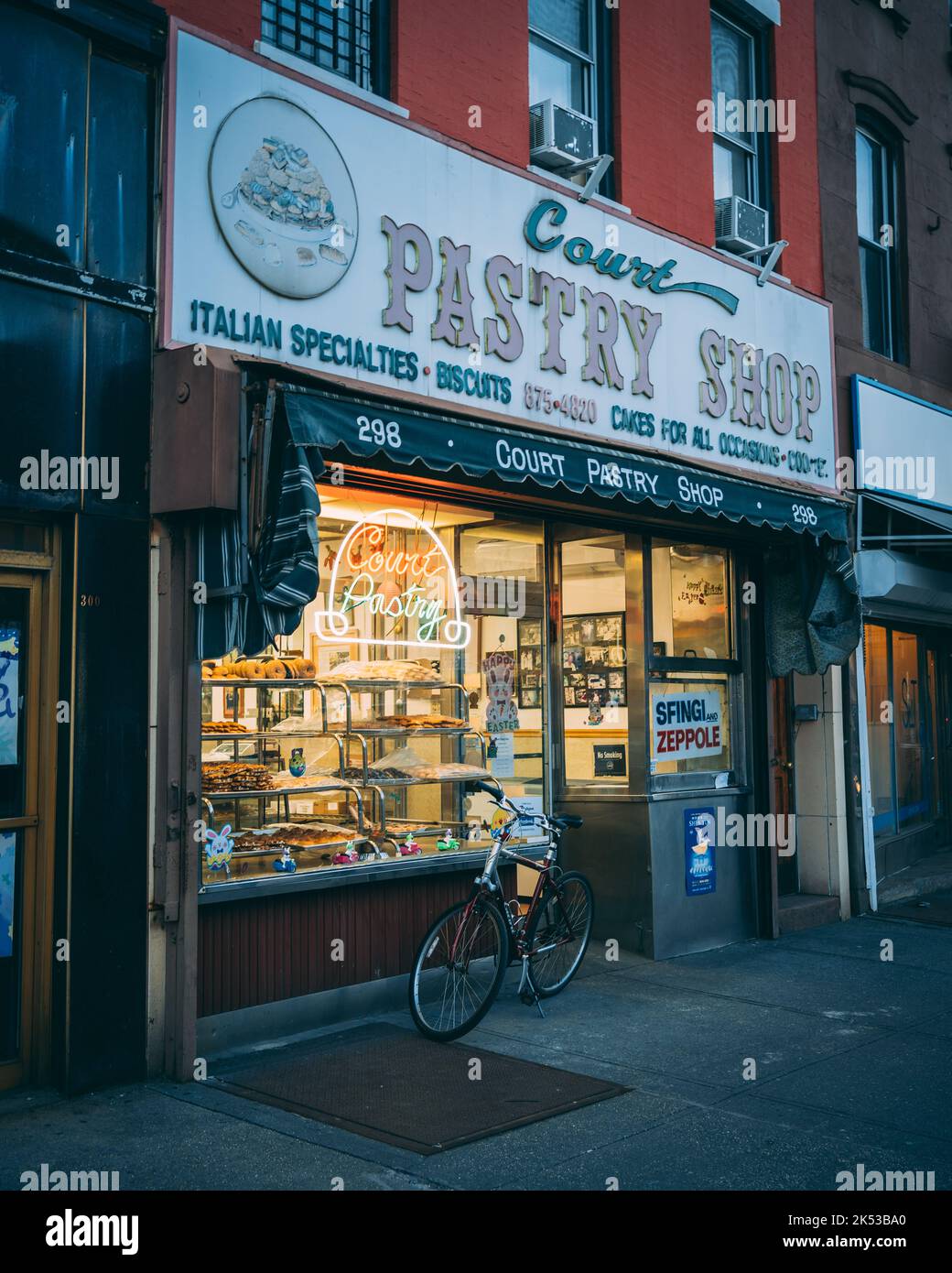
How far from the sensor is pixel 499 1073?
639 centimetres

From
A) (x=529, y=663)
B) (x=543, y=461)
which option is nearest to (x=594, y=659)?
(x=529, y=663)

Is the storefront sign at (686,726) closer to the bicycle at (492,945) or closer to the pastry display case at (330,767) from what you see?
the pastry display case at (330,767)

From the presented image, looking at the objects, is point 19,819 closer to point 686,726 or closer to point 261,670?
point 261,670

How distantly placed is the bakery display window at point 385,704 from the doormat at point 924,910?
13.7 ft

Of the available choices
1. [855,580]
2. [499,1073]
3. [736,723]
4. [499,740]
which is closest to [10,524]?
[499,1073]

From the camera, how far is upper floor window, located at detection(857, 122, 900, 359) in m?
13.0

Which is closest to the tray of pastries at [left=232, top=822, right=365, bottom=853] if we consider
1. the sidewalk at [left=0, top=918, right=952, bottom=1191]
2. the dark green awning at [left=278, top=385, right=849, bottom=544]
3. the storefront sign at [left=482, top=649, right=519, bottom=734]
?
the sidewalk at [left=0, top=918, right=952, bottom=1191]

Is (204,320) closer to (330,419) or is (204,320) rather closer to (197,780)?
(330,419)

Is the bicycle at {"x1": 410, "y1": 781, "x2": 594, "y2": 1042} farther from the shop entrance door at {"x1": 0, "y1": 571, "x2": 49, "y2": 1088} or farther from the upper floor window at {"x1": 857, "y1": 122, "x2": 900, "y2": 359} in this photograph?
the upper floor window at {"x1": 857, "y1": 122, "x2": 900, "y2": 359}

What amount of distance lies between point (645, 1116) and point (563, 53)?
7838 mm

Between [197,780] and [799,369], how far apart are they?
736cm

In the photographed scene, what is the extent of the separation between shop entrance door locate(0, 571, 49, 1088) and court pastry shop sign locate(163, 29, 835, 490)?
1.67m

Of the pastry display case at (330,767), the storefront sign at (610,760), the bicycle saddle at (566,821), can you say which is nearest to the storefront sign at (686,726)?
the storefront sign at (610,760)
